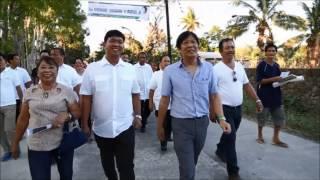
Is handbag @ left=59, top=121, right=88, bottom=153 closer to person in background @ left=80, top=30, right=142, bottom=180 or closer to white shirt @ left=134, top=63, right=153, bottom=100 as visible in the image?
person in background @ left=80, top=30, right=142, bottom=180

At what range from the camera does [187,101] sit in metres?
4.11

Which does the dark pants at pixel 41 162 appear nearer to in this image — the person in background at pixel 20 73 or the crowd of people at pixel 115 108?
the crowd of people at pixel 115 108

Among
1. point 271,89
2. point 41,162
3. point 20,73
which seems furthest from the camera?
point 20,73

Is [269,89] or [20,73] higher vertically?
[20,73]

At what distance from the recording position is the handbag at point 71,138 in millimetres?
3830

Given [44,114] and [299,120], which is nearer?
[44,114]

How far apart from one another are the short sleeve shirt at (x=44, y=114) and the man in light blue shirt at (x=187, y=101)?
1043 mm

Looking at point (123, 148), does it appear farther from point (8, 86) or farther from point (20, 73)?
point (20, 73)

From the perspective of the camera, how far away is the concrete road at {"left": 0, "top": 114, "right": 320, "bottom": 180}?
5520 mm

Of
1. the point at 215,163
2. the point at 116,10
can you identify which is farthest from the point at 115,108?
the point at 116,10

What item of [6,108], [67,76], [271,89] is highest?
[67,76]

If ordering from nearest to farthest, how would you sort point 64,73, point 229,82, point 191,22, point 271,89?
point 229,82
point 64,73
point 271,89
point 191,22

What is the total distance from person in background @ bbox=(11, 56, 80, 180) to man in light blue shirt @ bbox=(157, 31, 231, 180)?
0.99 m

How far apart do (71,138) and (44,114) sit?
340mm
